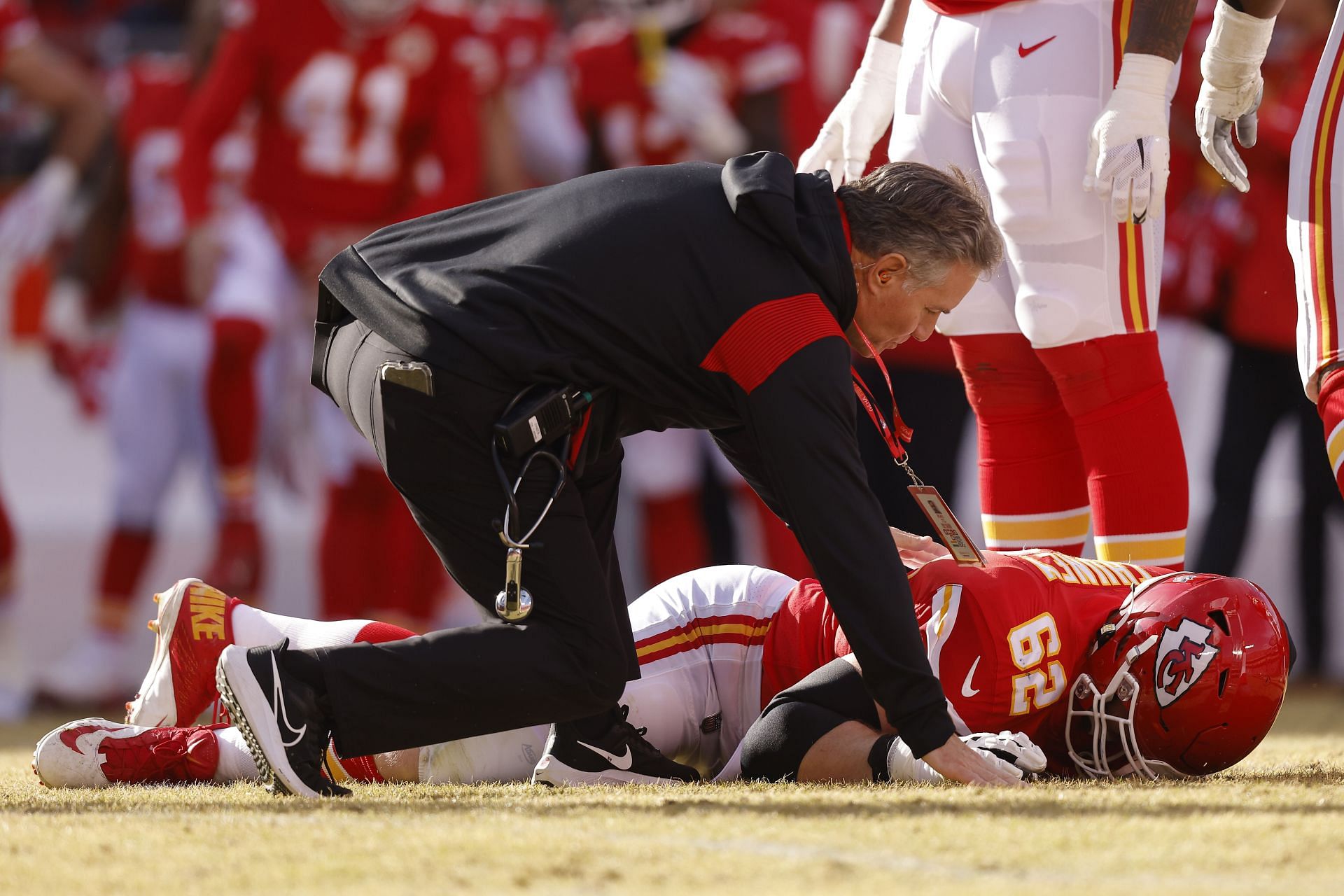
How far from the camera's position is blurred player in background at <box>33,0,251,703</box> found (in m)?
5.24

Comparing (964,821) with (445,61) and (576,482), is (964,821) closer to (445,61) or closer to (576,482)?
(576,482)

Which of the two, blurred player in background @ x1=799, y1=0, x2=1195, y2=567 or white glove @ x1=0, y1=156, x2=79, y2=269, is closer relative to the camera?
blurred player in background @ x1=799, y1=0, x2=1195, y2=567

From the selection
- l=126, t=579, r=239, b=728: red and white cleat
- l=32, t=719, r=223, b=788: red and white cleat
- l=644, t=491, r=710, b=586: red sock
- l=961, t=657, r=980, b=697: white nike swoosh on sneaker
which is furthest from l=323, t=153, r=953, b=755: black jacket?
l=644, t=491, r=710, b=586: red sock

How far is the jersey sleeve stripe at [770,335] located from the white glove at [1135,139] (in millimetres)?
711

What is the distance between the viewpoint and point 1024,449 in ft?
10.5

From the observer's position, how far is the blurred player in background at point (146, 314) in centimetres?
524

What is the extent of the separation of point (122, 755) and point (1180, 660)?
169 centimetres

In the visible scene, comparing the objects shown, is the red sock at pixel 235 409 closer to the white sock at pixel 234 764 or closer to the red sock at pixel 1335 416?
the white sock at pixel 234 764

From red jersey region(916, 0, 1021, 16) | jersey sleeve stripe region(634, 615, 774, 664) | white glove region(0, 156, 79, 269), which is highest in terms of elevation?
white glove region(0, 156, 79, 269)

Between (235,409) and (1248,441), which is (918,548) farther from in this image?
(235,409)

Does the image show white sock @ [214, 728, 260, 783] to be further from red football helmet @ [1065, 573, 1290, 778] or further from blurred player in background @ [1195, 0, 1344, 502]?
blurred player in background @ [1195, 0, 1344, 502]

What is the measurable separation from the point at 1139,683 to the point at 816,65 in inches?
125

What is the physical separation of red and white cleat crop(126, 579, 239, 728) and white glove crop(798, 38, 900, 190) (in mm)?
1415

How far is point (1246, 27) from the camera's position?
113 inches
